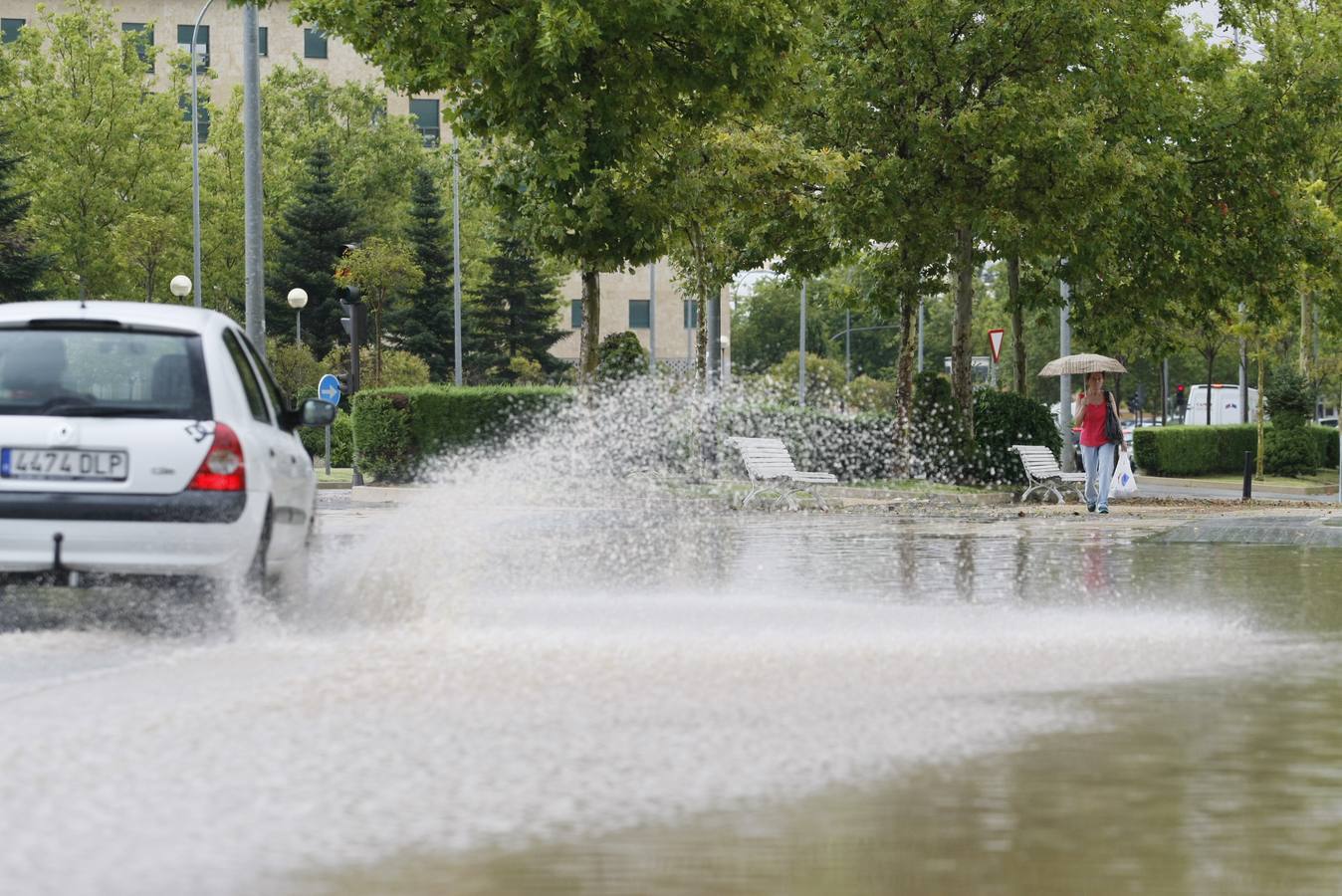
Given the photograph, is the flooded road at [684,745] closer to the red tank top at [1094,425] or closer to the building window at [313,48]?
the red tank top at [1094,425]

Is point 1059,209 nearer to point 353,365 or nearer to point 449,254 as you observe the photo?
point 353,365

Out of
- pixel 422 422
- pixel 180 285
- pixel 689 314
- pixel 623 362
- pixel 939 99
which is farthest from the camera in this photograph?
pixel 689 314

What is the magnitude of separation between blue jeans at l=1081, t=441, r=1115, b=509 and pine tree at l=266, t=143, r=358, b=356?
164 ft

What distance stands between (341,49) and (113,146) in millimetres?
30559

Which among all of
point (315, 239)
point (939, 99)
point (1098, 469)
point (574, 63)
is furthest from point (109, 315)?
point (315, 239)

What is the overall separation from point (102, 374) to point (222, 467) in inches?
Answer: 37.1

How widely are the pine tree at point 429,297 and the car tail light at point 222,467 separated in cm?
6753

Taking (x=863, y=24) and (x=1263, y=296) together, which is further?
(x=1263, y=296)

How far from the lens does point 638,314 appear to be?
96625 millimetres

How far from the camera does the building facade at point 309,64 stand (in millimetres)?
88688

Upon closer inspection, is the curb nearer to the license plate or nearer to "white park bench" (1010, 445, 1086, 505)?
"white park bench" (1010, 445, 1086, 505)

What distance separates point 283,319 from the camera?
75.3m

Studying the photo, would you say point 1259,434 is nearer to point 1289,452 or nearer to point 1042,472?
point 1289,452

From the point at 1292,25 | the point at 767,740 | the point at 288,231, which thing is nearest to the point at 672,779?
the point at 767,740
